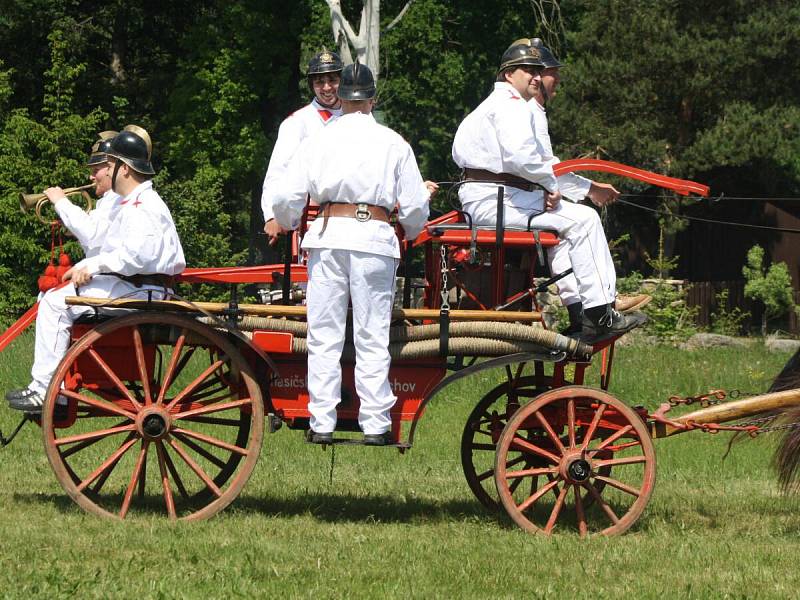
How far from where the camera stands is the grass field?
586cm

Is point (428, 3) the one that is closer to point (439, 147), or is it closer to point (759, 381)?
point (439, 147)

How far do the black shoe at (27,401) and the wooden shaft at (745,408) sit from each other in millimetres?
3298

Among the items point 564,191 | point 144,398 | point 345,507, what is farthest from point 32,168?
point 144,398

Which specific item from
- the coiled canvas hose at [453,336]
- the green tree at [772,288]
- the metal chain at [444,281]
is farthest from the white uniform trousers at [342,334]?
the green tree at [772,288]

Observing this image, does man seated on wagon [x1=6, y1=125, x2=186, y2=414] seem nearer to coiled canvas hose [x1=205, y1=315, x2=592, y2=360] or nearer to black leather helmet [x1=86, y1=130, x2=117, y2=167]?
black leather helmet [x1=86, y1=130, x2=117, y2=167]

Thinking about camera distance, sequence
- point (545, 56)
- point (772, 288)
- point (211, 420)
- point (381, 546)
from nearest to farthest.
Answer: point (381, 546)
point (211, 420)
point (545, 56)
point (772, 288)

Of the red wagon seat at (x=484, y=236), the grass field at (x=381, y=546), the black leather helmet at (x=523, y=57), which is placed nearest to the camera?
the grass field at (x=381, y=546)

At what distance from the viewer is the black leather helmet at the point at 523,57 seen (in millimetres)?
7613

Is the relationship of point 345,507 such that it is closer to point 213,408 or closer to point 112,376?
point 213,408

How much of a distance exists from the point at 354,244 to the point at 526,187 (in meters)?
1.21

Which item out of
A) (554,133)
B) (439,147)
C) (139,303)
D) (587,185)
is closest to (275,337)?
(139,303)

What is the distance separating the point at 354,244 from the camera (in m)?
6.71

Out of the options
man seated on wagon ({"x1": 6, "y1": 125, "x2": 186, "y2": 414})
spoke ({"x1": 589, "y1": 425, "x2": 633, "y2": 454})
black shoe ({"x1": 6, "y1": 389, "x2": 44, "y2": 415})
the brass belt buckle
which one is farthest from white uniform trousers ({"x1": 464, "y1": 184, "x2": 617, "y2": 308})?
black shoe ({"x1": 6, "y1": 389, "x2": 44, "y2": 415})

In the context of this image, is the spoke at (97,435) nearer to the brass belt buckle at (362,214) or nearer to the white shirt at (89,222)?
the white shirt at (89,222)
